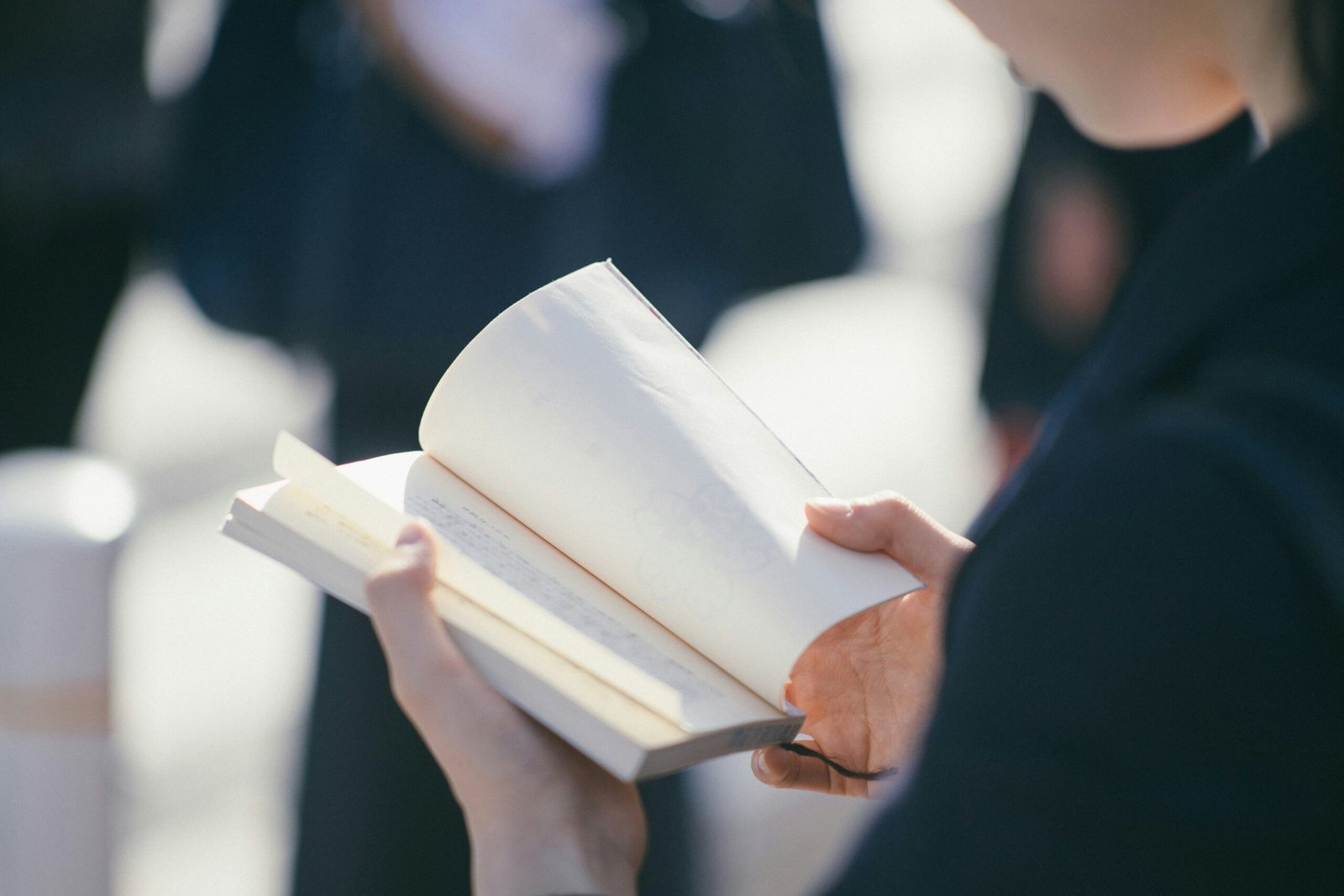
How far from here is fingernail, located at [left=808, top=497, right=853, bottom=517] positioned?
0.68m

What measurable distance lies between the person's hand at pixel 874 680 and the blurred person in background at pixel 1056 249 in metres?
1.15

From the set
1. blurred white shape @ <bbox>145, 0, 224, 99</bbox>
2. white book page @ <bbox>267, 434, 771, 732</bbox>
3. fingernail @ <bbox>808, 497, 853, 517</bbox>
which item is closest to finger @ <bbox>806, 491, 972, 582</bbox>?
fingernail @ <bbox>808, 497, 853, 517</bbox>

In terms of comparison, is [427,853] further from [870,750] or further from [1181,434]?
[1181,434]

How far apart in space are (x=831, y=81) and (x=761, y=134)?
15cm

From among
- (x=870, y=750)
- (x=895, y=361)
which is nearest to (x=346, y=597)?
(x=870, y=750)

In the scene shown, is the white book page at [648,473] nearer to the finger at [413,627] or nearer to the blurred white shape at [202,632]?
the finger at [413,627]

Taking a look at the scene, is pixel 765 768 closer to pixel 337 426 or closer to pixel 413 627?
pixel 413 627

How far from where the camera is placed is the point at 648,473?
67 cm

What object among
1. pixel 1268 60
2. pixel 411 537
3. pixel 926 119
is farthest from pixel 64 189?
pixel 926 119

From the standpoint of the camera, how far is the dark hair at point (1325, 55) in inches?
17.6

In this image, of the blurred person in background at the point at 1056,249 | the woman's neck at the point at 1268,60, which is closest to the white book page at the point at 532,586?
the woman's neck at the point at 1268,60

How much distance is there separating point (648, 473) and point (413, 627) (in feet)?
0.50

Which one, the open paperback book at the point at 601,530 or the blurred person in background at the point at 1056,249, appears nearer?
the open paperback book at the point at 601,530

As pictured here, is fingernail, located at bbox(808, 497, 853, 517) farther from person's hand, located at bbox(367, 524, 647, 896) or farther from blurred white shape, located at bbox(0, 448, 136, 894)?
blurred white shape, located at bbox(0, 448, 136, 894)
